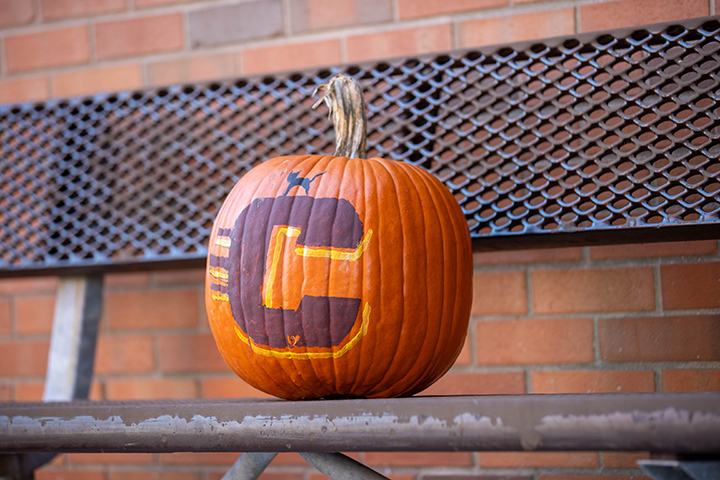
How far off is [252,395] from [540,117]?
0.78 meters

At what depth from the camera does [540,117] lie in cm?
99

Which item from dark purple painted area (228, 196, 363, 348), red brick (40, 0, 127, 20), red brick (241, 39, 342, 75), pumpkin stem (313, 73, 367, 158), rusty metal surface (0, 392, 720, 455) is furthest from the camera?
red brick (40, 0, 127, 20)

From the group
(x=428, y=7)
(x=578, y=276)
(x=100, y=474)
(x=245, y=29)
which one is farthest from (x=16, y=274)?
(x=578, y=276)

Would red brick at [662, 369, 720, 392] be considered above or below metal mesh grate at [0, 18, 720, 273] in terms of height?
below

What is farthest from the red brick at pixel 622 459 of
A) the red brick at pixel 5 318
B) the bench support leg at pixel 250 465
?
the red brick at pixel 5 318

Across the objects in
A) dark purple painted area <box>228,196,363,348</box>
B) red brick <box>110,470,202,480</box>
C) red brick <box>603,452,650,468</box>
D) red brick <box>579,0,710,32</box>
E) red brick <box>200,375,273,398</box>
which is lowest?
red brick <box>110,470,202,480</box>

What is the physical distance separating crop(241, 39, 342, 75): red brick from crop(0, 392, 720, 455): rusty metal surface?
0.79 meters

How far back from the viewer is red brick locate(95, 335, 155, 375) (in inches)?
51.9

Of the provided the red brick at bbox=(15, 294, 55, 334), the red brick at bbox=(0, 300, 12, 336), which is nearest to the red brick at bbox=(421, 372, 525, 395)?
the red brick at bbox=(15, 294, 55, 334)

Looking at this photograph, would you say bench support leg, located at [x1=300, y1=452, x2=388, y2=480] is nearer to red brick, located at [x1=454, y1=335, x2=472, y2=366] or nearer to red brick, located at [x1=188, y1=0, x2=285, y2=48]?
red brick, located at [x1=454, y1=335, x2=472, y2=366]

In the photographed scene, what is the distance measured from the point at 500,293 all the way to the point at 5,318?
1.13 meters

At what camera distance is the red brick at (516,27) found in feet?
3.62

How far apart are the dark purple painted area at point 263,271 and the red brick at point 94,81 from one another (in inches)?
31.2

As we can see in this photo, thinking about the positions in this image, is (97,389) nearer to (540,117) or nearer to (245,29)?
(245,29)
